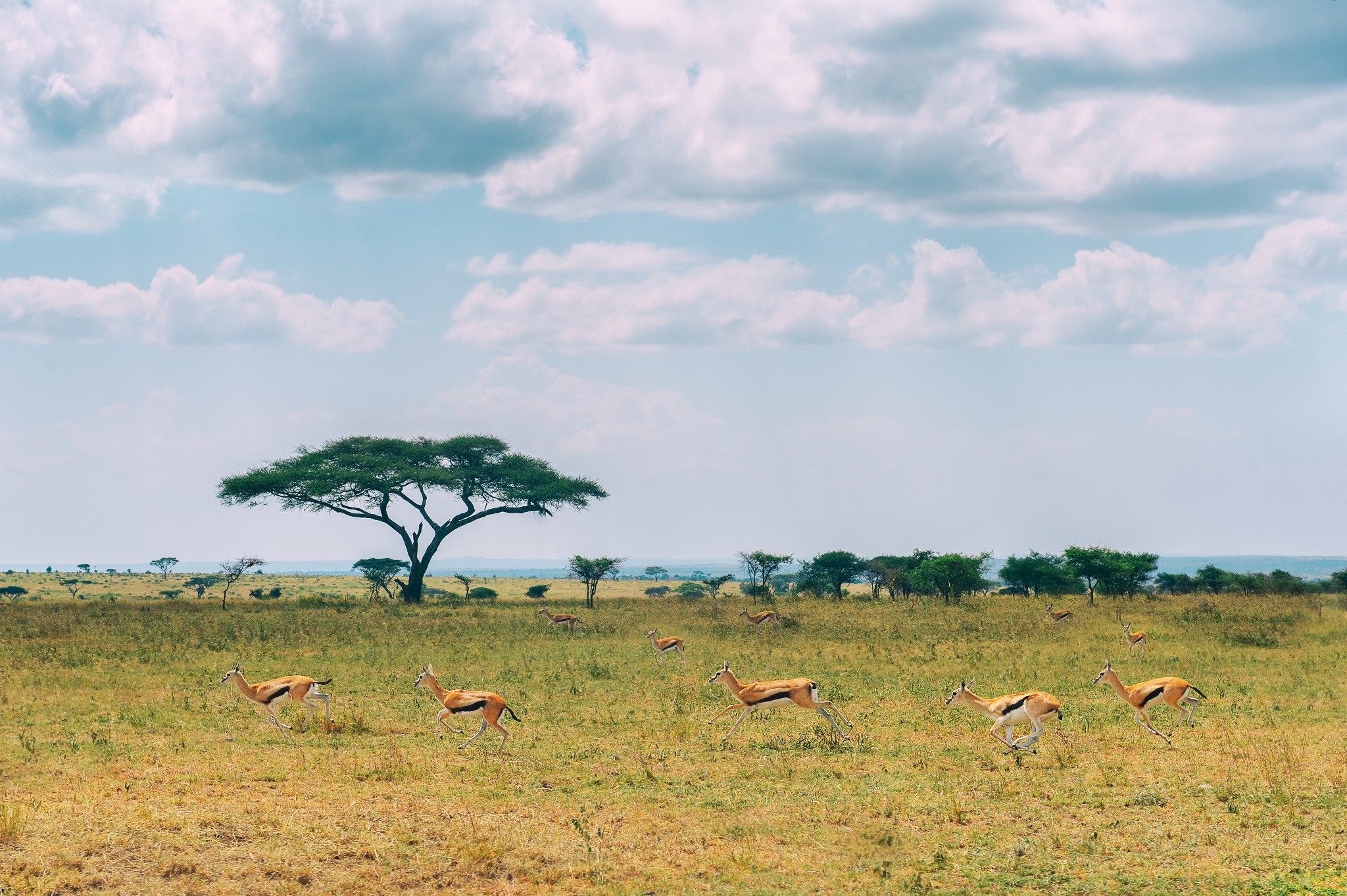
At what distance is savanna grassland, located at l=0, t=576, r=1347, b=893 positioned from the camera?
9.16 meters

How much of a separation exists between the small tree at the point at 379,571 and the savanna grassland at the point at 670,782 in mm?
37920

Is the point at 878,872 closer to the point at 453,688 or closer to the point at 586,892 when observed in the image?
the point at 586,892

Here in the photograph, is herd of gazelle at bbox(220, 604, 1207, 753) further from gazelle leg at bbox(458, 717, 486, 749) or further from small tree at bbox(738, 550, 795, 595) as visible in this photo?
small tree at bbox(738, 550, 795, 595)

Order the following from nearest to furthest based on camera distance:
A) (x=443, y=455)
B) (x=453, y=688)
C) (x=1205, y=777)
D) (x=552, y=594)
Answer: (x=1205, y=777) < (x=453, y=688) < (x=443, y=455) < (x=552, y=594)

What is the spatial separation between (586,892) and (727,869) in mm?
1340

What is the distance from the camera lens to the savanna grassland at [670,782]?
9156mm

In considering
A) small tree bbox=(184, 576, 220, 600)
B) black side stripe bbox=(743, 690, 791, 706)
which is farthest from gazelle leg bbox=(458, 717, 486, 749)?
small tree bbox=(184, 576, 220, 600)

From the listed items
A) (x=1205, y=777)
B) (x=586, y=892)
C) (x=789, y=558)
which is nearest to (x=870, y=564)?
(x=789, y=558)

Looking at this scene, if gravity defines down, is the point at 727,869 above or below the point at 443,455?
below

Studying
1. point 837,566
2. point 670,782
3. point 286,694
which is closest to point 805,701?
point 670,782

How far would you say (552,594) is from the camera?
7369 cm

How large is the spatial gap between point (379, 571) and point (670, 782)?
55.4 metres

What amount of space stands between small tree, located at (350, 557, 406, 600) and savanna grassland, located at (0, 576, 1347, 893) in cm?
3792

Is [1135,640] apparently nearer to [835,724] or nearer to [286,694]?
[835,724]
